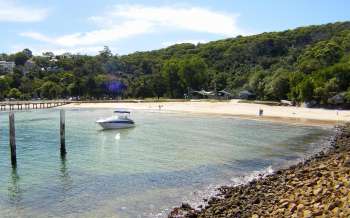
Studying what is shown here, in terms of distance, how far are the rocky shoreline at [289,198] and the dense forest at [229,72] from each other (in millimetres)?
59459

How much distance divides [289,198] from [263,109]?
67274 millimetres

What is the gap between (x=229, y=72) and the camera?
143250mm

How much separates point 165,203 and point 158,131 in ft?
112

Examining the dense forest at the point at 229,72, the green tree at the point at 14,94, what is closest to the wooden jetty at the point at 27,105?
the dense forest at the point at 229,72

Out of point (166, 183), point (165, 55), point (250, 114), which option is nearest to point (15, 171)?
point (166, 183)

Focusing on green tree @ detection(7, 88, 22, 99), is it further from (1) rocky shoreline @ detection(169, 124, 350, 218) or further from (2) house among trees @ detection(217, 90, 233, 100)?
(1) rocky shoreline @ detection(169, 124, 350, 218)

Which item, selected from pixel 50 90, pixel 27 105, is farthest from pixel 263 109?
pixel 50 90

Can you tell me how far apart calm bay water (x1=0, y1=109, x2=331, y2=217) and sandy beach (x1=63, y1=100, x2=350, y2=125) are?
545 inches

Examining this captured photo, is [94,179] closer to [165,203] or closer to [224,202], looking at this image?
[165,203]

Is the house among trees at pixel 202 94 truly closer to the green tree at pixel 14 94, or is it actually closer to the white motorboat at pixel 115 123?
the green tree at pixel 14 94

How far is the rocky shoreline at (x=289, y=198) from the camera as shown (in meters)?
14.4

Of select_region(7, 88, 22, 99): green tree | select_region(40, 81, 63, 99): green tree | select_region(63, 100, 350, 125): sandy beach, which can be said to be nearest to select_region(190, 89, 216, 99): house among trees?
select_region(63, 100, 350, 125): sandy beach

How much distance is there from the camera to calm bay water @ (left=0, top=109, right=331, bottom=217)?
70.3 feet

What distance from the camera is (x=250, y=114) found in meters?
79.4
